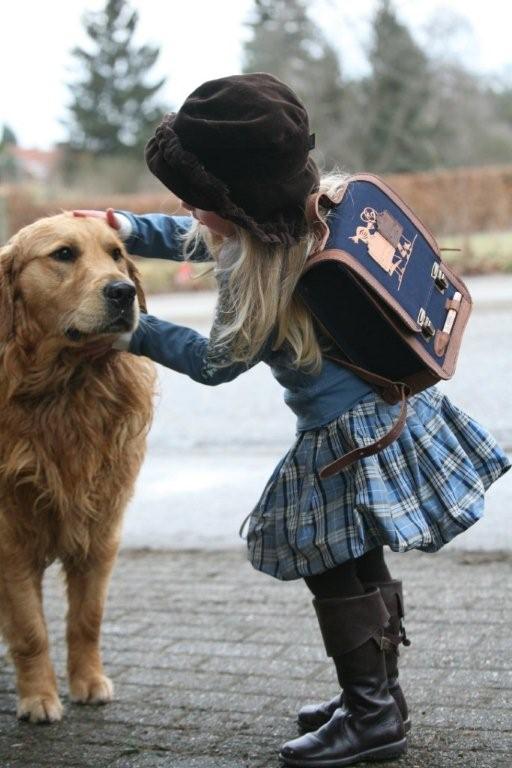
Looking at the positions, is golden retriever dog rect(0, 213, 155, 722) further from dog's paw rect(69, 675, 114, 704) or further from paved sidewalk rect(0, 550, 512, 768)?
paved sidewalk rect(0, 550, 512, 768)

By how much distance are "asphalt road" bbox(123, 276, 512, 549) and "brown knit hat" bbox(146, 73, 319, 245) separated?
5.67 feet

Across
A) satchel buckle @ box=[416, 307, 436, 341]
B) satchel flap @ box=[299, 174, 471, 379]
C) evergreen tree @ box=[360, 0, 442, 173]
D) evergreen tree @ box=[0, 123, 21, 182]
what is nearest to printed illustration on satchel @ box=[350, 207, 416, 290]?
satchel flap @ box=[299, 174, 471, 379]

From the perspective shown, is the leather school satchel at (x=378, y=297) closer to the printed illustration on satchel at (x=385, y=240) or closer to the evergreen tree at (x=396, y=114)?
the printed illustration on satchel at (x=385, y=240)

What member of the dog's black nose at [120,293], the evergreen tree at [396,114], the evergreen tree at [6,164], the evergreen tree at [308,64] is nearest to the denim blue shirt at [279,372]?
the dog's black nose at [120,293]

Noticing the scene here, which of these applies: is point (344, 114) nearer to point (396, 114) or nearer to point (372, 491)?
point (396, 114)

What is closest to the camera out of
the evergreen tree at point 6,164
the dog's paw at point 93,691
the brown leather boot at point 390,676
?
the brown leather boot at point 390,676

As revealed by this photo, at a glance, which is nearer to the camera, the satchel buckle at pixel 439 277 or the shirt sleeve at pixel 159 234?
the satchel buckle at pixel 439 277

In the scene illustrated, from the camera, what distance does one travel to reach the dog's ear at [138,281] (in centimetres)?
386

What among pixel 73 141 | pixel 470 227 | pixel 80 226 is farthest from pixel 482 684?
pixel 73 141

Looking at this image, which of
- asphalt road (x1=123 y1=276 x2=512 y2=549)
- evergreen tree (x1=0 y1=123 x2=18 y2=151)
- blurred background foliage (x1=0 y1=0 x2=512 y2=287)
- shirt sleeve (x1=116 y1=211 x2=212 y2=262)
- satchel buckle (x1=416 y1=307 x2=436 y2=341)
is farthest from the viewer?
evergreen tree (x1=0 y1=123 x2=18 y2=151)

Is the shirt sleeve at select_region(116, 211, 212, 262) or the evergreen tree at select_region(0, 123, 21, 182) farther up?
the shirt sleeve at select_region(116, 211, 212, 262)

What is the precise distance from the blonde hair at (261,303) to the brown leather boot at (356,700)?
27.2 inches

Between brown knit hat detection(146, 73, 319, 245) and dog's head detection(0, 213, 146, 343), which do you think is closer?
brown knit hat detection(146, 73, 319, 245)

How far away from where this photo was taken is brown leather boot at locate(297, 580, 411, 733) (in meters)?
3.28
